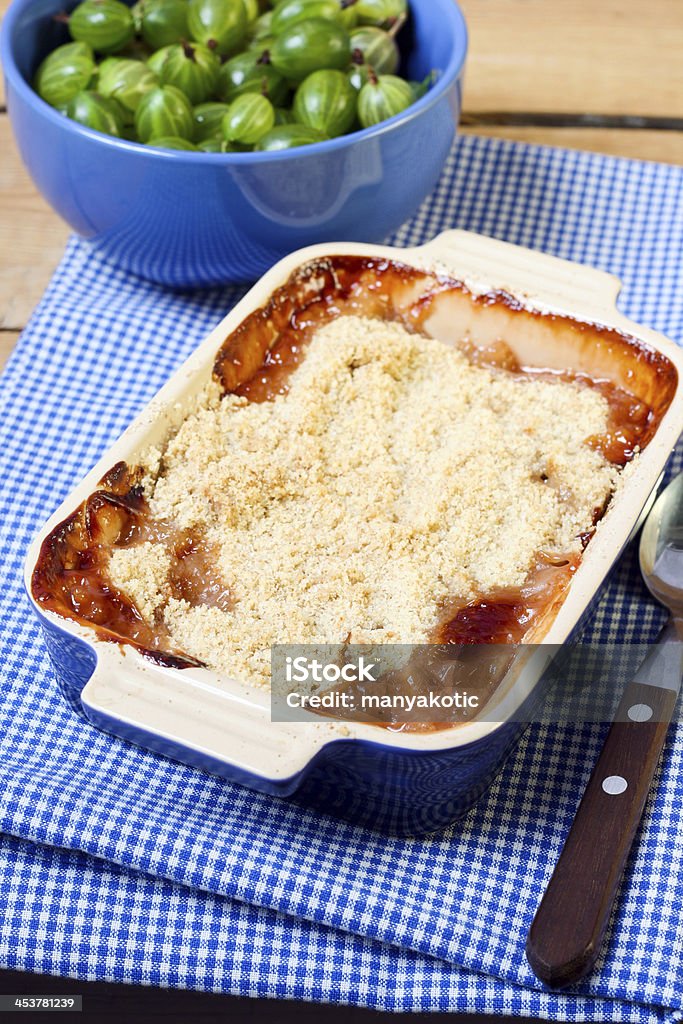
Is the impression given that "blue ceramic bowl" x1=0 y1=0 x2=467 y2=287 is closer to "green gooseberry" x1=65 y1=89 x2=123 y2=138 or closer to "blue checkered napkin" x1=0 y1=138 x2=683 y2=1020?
"green gooseberry" x1=65 y1=89 x2=123 y2=138

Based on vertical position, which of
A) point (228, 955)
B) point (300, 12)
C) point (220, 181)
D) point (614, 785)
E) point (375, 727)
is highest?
point (300, 12)

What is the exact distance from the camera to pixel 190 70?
4.34 ft

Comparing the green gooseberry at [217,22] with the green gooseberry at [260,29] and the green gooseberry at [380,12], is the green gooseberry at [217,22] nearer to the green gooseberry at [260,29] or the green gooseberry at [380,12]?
the green gooseberry at [260,29]

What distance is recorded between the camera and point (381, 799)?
918 mm

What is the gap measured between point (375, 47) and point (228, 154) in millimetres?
291

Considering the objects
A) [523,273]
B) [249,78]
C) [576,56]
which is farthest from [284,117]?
[576,56]

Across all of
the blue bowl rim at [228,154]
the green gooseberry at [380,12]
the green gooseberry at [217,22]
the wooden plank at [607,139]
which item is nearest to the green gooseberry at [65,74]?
the blue bowl rim at [228,154]

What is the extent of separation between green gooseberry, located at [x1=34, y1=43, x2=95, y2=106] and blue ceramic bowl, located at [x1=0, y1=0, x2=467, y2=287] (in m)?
0.03

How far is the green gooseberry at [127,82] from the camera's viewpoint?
1326mm

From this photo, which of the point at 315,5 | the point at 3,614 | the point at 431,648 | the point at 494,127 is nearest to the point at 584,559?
the point at 431,648

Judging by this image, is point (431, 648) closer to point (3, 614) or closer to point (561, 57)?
point (3, 614)

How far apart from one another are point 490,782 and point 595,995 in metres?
0.18

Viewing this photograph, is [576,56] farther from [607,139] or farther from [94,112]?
[94,112]

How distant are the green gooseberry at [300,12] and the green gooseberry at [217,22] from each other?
42mm
